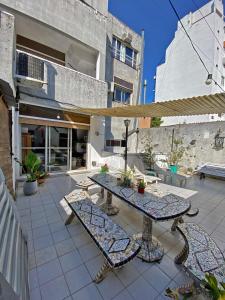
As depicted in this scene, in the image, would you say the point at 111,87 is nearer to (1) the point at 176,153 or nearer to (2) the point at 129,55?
(2) the point at 129,55

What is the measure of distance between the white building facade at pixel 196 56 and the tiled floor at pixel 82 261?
512 inches

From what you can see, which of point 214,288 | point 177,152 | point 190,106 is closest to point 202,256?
point 214,288

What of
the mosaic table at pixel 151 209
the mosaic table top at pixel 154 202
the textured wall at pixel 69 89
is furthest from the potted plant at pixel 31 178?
the mosaic table at pixel 151 209

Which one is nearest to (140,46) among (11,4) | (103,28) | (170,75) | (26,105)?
(103,28)

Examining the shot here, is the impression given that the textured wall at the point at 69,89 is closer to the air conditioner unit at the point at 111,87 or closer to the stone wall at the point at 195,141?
the air conditioner unit at the point at 111,87

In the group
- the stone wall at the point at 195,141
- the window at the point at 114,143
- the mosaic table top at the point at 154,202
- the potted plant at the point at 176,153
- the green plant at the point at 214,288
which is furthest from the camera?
the window at the point at 114,143

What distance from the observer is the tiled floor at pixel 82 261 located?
1.97 meters

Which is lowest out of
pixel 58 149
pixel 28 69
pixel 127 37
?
pixel 58 149

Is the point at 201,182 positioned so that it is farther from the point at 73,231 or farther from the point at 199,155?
the point at 73,231

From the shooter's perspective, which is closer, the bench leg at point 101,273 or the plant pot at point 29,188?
the bench leg at point 101,273

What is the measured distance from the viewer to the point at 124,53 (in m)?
10.2

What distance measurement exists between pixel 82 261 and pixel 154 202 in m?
1.53

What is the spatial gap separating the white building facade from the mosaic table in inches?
511

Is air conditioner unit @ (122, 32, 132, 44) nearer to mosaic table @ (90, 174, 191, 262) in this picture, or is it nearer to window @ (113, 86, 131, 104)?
window @ (113, 86, 131, 104)
